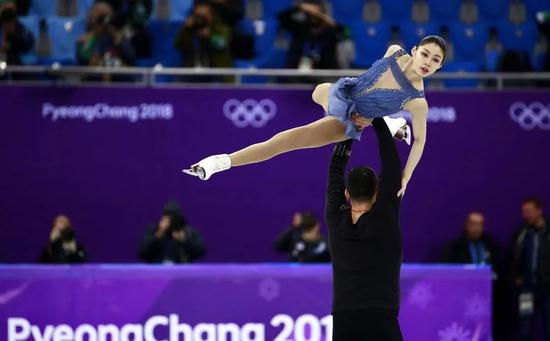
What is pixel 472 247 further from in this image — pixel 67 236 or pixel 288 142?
pixel 288 142

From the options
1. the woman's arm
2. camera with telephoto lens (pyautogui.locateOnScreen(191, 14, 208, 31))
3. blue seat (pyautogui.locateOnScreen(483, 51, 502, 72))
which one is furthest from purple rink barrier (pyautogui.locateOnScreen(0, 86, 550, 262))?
the woman's arm

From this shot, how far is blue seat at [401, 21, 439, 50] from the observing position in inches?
504

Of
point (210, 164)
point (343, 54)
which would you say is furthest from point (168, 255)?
point (210, 164)

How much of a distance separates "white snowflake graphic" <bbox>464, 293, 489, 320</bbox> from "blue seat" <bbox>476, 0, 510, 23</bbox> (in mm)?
5961

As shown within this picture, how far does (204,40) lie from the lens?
11930 millimetres

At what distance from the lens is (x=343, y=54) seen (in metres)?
12.0

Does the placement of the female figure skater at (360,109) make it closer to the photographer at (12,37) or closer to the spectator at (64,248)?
the spectator at (64,248)

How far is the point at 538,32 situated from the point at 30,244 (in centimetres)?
667

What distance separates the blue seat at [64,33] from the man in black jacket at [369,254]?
7.62m

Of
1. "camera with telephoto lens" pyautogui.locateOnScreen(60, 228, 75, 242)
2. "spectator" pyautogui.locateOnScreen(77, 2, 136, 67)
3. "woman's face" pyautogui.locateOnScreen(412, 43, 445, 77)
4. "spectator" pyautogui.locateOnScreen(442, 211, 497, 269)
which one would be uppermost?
"spectator" pyautogui.locateOnScreen(77, 2, 136, 67)

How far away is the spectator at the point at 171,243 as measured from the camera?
10.3 m

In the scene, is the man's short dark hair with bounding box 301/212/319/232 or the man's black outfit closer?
the man's short dark hair with bounding box 301/212/319/232

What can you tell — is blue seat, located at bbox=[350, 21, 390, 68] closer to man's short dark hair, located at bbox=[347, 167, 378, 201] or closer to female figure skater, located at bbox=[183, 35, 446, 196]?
female figure skater, located at bbox=[183, 35, 446, 196]

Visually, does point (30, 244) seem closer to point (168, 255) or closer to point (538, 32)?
point (168, 255)
